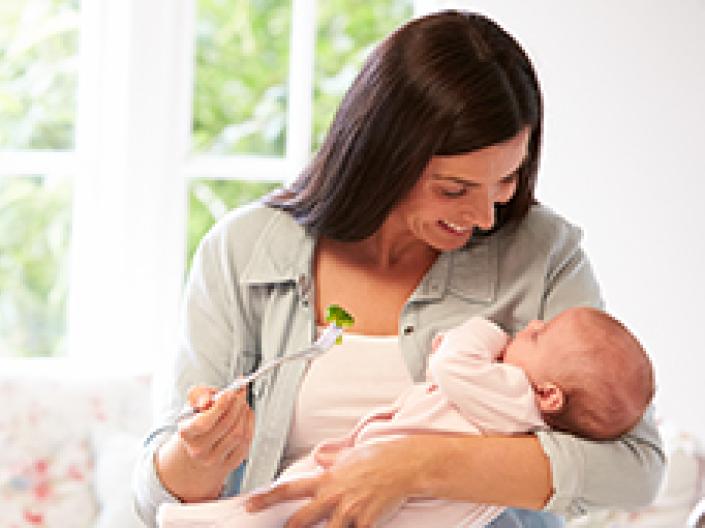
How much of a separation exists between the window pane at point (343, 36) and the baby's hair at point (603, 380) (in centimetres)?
184

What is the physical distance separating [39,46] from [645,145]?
1.67 meters

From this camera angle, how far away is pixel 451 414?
5.49 ft

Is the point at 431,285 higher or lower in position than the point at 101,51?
lower

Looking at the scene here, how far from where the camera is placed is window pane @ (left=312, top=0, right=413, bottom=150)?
132 inches

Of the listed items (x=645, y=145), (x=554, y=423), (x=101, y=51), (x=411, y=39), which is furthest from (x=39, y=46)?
(x=554, y=423)

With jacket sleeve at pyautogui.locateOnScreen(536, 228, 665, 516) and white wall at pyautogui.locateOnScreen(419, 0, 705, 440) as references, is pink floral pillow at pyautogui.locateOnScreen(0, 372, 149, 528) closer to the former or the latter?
white wall at pyautogui.locateOnScreen(419, 0, 705, 440)

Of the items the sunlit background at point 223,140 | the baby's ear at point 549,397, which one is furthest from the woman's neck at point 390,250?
the sunlit background at point 223,140

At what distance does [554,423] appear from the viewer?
169cm

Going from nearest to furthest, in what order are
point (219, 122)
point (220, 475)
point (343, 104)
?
point (220, 475) < point (343, 104) < point (219, 122)

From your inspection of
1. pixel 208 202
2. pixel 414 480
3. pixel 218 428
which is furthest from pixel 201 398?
pixel 208 202

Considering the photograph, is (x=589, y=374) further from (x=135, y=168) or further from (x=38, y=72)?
(x=38, y=72)

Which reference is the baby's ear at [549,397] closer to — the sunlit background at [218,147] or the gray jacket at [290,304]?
the gray jacket at [290,304]

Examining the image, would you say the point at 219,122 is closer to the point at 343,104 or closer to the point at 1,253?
the point at 1,253

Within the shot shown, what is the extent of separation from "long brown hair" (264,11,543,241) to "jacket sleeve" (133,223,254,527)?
7.6 inches
